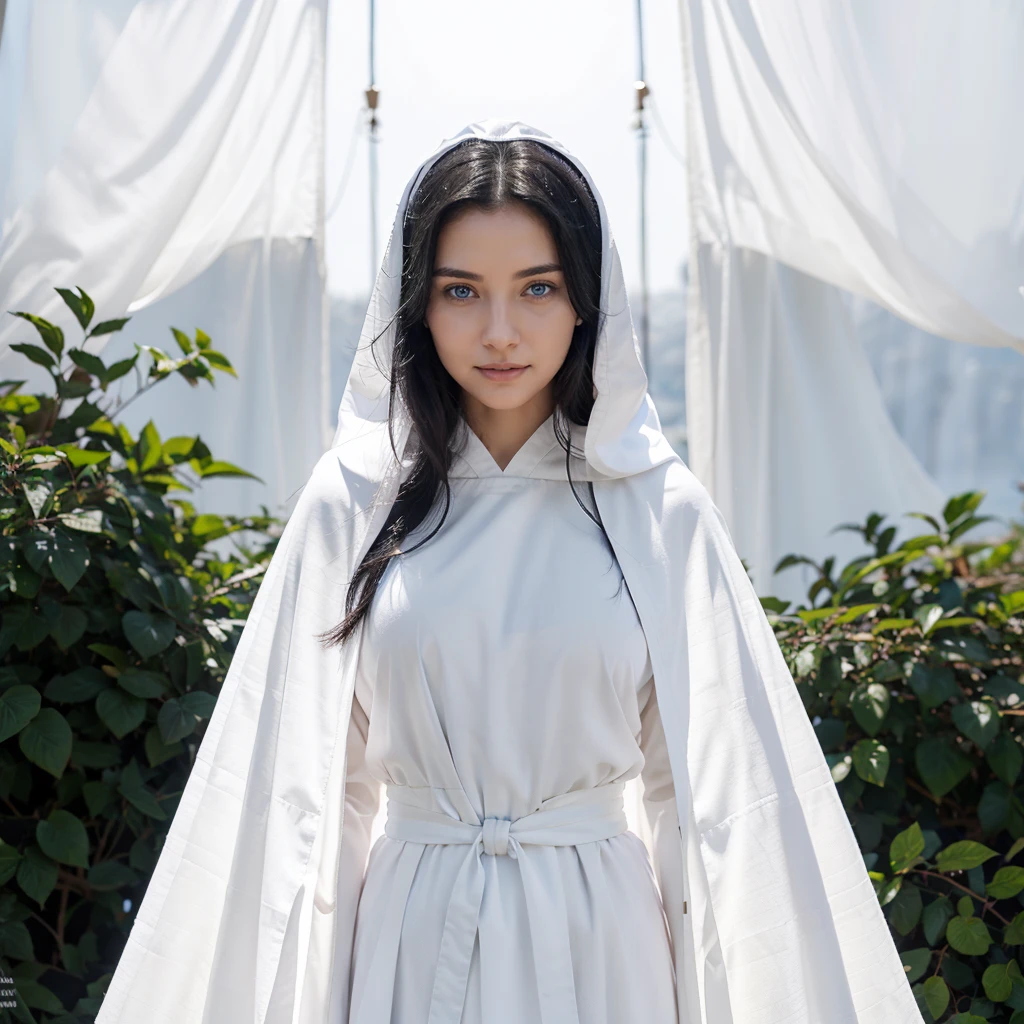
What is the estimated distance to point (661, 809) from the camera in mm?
1255

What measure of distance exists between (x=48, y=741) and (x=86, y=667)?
16 cm

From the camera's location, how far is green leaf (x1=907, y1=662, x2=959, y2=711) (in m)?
1.77

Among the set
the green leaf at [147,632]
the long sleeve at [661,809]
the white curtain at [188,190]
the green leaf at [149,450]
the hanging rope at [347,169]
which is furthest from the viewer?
the hanging rope at [347,169]

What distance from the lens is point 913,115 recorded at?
72.6 inches

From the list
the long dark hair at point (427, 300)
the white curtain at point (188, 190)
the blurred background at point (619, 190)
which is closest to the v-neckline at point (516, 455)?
the long dark hair at point (427, 300)

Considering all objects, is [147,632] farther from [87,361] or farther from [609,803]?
[609,803]

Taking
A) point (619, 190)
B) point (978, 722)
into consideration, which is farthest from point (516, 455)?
point (619, 190)

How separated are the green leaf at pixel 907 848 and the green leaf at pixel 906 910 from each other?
0.05 m

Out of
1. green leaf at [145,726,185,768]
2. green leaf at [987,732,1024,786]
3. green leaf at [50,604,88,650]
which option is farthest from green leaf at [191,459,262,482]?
green leaf at [987,732,1024,786]

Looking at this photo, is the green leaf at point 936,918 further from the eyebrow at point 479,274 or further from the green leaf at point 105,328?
the green leaf at point 105,328

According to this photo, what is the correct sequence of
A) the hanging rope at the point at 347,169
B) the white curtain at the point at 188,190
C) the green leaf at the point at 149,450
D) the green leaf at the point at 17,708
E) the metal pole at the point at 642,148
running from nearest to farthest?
1. the green leaf at the point at 17,708
2. the white curtain at the point at 188,190
3. the green leaf at the point at 149,450
4. the metal pole at the point at 642,148
5. the hanging rope at the point at 347,169

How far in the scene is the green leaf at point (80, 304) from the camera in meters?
1.71

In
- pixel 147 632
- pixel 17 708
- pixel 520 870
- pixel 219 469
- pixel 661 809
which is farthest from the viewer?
pixel 219 469

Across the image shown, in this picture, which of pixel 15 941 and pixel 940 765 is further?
pixel 940 765
